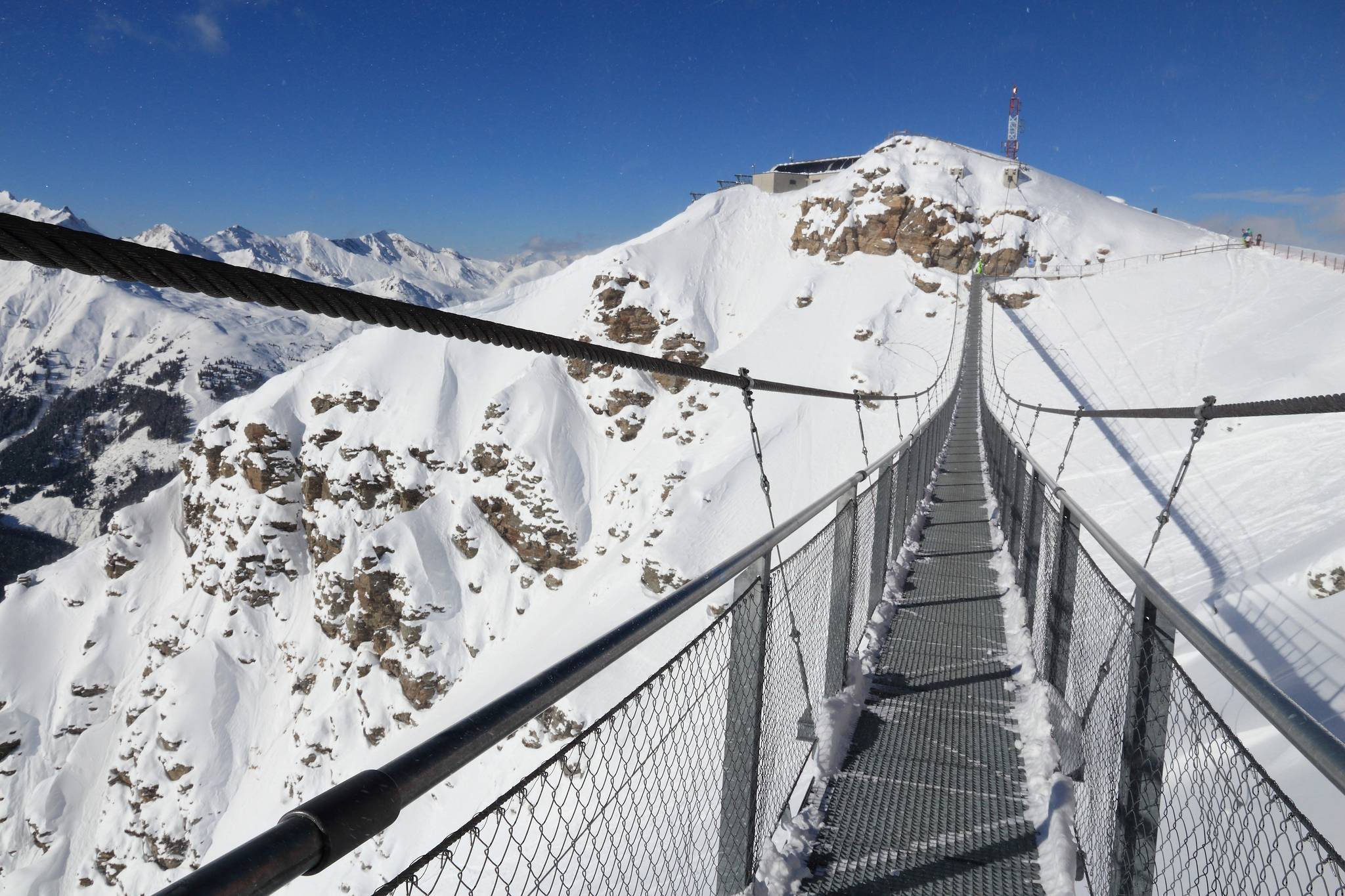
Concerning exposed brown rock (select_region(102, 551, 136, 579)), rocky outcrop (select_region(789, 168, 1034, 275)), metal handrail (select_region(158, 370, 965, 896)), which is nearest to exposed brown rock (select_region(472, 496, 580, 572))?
rocky outcrop (select_region(789, 168, 1034, 275))

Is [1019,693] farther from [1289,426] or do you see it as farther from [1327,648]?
[1289,426]

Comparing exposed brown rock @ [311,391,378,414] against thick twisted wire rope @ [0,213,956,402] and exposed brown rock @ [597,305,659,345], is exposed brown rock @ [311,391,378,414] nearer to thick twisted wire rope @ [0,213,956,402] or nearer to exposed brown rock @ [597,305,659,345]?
exposed brown rock @ [597,305,659,345]

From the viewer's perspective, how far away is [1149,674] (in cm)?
161

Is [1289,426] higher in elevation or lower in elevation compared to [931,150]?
lower

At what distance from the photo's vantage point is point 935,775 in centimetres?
268

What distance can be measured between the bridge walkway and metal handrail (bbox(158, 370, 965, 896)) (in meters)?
1.64

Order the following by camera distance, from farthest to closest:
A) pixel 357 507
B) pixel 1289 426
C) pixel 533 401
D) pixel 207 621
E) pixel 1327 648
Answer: pixel 207 621 → pixel 357 507 → pixel 533 401 → pixel 1289 426 → pixel 1327 648

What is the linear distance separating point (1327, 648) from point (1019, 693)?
98.4 inches

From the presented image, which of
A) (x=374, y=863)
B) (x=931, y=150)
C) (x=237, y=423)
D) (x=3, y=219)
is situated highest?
(x=931, y=150)

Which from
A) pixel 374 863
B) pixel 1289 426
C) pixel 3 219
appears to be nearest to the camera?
pixel 3 219

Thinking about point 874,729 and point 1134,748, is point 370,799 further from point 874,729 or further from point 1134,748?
point 874,729

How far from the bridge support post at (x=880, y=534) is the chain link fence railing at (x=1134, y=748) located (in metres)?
0.78

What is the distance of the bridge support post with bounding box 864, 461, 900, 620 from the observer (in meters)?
3.96

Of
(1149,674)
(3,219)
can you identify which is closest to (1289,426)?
(1149,674)
